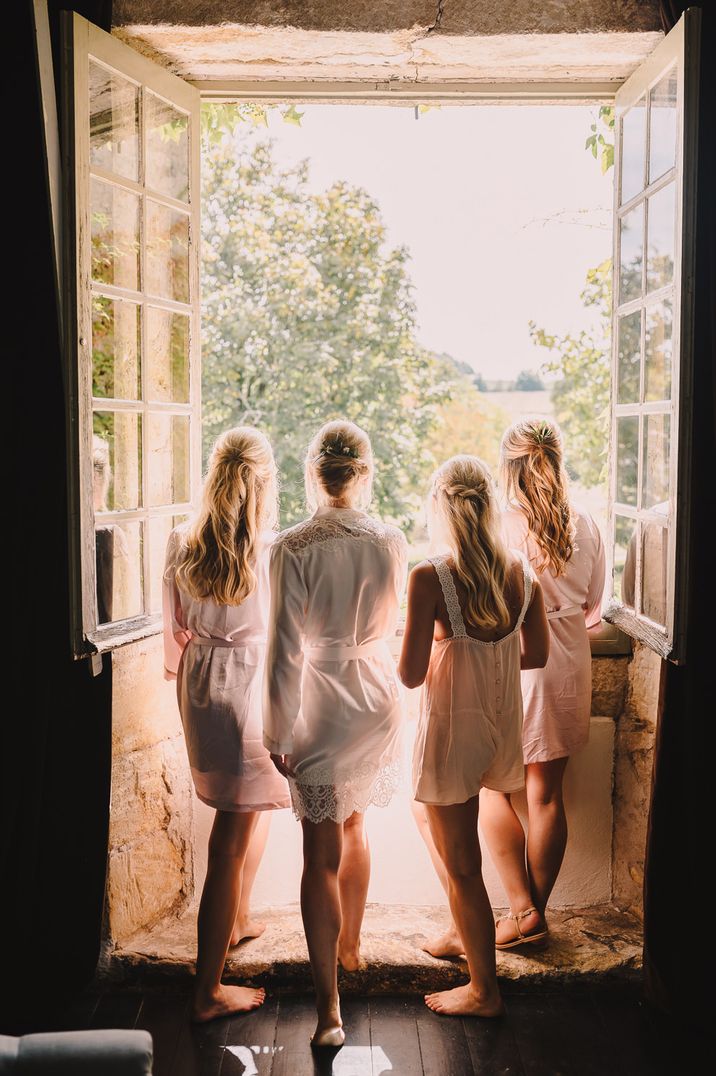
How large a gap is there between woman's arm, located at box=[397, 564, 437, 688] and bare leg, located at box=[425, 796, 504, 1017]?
38 centimetres

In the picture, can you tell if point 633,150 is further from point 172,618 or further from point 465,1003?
point 465,1003

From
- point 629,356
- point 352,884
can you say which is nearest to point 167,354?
point 629,356

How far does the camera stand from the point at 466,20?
2537 millimetres

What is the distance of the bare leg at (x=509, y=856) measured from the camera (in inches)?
108

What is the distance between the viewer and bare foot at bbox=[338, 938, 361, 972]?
103 inches

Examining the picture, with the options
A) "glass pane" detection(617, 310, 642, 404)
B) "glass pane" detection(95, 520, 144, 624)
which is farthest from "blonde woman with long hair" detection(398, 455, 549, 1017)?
"glass pane" detection(95, 520, 144, 624)

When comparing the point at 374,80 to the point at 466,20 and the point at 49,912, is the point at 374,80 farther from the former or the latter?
the point at 49,912

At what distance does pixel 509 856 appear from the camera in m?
2.75

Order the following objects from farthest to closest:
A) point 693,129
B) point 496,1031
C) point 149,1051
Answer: point 496,1031 < point 693,129 < point 149,1051

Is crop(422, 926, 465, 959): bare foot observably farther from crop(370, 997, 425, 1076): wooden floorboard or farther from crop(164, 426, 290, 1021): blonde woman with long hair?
crop(164, 426, 290, 1021): blonde woman with long hair

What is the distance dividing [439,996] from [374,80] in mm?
2762

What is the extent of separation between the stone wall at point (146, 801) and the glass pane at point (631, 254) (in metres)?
1.84

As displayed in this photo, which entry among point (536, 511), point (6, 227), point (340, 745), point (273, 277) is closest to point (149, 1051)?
point (340, 745)

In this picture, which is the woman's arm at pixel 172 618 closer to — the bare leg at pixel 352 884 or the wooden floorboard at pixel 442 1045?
the bare leg at pixel 352 884
